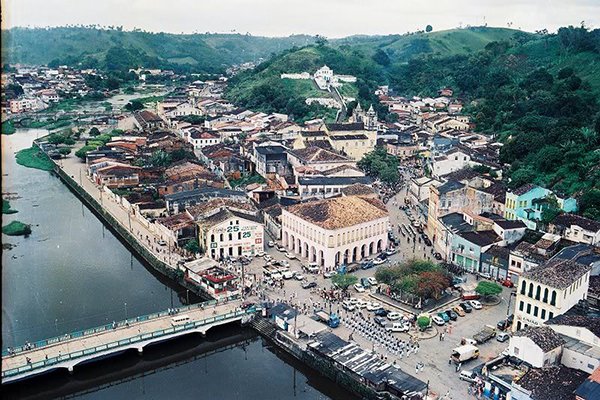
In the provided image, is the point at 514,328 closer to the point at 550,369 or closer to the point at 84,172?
the point at 550,369

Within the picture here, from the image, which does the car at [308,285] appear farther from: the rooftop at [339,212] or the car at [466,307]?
the car at [466,307]

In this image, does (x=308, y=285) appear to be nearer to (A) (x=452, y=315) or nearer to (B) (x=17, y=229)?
(A) (x=452, y=315)

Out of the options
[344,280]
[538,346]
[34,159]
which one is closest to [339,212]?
[344,280]

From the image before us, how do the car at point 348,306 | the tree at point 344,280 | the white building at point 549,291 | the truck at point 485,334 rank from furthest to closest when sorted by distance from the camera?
the tree at point 344,280 < the car at point 348,306 < the truck at point 485,334 < the white building at point 549,291

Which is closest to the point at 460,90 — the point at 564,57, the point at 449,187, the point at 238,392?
the point at 564,57

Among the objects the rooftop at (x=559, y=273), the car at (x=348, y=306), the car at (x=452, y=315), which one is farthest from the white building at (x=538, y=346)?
the car at (x=348, y=306)
